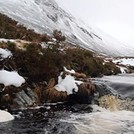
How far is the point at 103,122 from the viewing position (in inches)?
901

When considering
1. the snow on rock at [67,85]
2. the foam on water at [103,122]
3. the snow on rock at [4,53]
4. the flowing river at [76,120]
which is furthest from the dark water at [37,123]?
the snow on rock at [4,53]

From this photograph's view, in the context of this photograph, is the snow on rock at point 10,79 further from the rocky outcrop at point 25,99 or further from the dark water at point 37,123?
the dark water at point 37,123

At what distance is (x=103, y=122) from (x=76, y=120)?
5.47 ft

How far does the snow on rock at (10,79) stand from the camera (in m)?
26.8

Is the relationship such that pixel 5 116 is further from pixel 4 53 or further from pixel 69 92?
pixel 69 92

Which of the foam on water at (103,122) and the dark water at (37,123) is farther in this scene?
the foam on water at (103,122)

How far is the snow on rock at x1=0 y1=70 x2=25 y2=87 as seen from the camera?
26.8 m

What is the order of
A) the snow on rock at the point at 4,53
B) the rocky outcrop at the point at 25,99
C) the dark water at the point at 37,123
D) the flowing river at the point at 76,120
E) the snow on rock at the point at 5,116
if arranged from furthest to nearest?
the snow on rock at the point at 4,53, the rocky outcrop at the point at 25,99, the snow on rock at the point at 5,116, the flowing river at the point at 76,120, the dark water at the point at 37,123

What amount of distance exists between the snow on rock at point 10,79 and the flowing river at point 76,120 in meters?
2.34

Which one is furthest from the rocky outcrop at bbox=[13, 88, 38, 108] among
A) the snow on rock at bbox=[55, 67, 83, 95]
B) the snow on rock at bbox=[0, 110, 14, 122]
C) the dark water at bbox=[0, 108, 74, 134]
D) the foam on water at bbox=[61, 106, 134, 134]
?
the foam on water at bbox=[61, 106, 134, 134]

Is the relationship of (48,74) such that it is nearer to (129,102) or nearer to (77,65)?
(129,102)

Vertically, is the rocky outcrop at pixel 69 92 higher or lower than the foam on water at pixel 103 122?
higher

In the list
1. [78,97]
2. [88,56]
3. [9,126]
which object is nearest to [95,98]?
[78,97]

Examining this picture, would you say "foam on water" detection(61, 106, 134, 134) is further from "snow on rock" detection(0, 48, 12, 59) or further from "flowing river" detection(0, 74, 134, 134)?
"snow on rock" detection(0, 48, 12, 59)
